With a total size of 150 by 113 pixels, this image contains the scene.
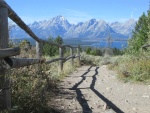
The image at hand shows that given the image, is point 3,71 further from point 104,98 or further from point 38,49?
point 38,49

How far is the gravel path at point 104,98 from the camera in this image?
594 centimetres

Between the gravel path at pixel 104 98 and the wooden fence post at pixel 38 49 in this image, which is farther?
the wooden fence post at pixel 38 49

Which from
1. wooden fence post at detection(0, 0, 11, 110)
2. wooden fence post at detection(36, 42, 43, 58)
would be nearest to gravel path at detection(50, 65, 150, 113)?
wooden fence post at detection(36, 42, 43, 58)

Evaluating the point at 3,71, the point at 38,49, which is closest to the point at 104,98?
the point at 38,49

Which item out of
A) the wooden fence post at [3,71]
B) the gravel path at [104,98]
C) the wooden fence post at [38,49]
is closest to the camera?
the wooden fence post at [3,71]

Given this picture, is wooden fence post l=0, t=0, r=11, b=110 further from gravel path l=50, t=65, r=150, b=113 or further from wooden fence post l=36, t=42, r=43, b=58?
wooden fence post l=36, t=42, r=43, b=58

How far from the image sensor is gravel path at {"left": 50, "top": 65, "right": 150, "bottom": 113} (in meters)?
5.94

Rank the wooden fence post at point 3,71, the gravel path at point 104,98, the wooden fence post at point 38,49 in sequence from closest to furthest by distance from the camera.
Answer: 1. the wooden fence post at point 3,71
2. the gravel path at point 104,98
3. the wooden fence post at point 38,49

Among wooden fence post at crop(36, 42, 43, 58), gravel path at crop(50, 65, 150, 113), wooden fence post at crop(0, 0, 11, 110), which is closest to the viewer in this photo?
wooden fence post at crop(0, 0, 11, 110)

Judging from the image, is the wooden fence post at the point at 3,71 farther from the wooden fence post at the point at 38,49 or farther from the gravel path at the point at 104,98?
the wooden fence post at the point at 38,49

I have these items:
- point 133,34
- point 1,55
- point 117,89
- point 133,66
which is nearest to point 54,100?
point 117,89

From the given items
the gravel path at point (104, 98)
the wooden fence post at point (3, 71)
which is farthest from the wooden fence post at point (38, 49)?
the wooden fence post at point (3, 71)

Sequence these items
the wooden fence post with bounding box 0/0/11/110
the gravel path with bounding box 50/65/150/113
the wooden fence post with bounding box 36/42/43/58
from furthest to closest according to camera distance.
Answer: the wooden fence post with bounding box 36/42/43/58, the gravel path with bounding box 50/65/150/113, the wooden fence post with bounding box 0/0/11/110

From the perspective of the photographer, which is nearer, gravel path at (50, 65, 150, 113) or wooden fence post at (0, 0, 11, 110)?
wooden fence post at (0, 0, 11, 110)
